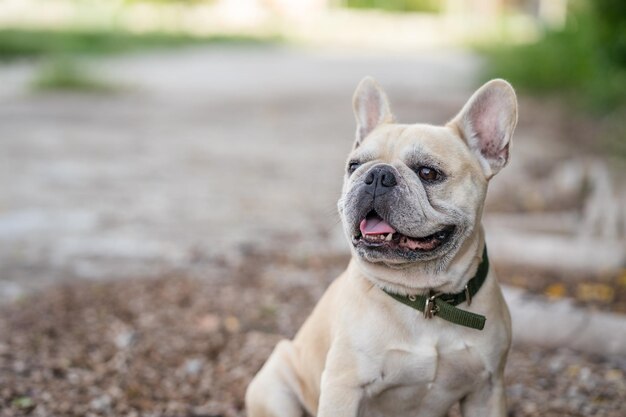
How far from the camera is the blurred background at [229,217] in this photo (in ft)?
14.5

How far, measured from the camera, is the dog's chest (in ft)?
9.82

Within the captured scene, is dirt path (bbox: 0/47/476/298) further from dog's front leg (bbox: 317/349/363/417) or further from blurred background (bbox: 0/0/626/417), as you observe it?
dog's front leg (bbox: 317/349/363/417)

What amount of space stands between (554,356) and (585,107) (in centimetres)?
895

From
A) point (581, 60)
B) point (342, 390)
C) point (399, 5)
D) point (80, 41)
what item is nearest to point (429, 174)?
point (342, 390)

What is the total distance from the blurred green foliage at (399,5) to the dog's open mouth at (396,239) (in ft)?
131

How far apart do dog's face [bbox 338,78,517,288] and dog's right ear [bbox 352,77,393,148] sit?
24 cm

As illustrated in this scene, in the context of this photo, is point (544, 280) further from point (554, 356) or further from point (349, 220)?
point (349, 220)

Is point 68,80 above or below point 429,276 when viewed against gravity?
below

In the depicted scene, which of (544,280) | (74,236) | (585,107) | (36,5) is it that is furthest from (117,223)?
(36,5)

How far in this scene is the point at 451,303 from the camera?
10.2 ft

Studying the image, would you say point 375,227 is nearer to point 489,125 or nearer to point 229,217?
point 489,125

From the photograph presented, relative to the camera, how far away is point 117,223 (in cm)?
731

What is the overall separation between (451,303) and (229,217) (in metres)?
4.81

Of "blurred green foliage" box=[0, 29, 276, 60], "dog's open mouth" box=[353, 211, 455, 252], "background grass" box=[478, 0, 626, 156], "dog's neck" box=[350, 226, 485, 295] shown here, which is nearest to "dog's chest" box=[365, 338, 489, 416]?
"dog's neck" box=[350, 226, 485, 295]
